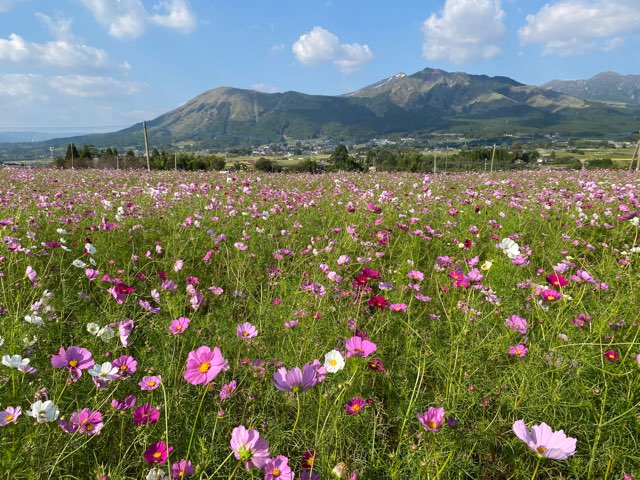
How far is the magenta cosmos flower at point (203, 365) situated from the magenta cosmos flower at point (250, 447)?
194 millimetres

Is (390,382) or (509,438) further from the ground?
(390,382)

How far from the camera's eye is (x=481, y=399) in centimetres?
147

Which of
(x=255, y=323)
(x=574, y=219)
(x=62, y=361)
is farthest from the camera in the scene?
(x=574, y=219)

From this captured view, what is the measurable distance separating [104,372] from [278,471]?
0.74m

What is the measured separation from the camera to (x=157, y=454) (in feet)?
3.43

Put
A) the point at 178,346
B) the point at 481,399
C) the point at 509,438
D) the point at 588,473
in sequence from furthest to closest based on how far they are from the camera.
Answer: the point at 178,346, the point at 481,399, the point at 509,438, the point at 588,473

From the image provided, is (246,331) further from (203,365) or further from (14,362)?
(14,362)

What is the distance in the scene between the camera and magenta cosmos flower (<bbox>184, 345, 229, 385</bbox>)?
3.33 feet

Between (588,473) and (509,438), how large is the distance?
0.26 metres

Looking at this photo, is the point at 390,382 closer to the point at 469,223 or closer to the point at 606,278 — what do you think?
the point at 606,278

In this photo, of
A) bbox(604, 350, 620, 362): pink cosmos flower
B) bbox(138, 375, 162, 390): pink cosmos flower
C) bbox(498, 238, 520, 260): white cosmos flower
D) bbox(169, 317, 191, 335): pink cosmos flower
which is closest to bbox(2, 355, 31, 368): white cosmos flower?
bbox(138, 375, 162, 390): pink cosmos flower

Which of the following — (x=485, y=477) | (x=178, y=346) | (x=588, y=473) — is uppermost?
(x=178, y=346)

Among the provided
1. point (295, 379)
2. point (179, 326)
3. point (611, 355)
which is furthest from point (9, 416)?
point (611, 355)

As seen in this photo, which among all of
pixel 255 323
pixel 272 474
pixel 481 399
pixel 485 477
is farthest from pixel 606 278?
pixel 272 474
